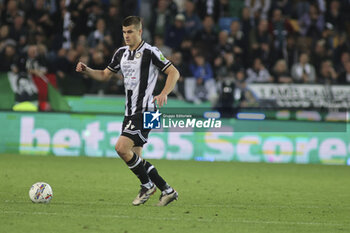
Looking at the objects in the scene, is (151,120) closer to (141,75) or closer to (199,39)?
(141,75)

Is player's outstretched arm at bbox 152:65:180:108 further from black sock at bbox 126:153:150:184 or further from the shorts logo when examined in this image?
black sock at bbox 126:153:150:184

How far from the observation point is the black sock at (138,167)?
8.48 meters

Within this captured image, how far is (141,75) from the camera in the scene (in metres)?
8.53

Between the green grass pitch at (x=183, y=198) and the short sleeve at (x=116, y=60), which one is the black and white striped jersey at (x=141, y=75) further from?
the green grass pitch at (x=183, y=198)

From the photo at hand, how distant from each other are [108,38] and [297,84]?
15.3ft

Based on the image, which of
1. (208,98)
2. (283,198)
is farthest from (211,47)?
(283,198)

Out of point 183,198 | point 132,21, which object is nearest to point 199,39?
point 183,198

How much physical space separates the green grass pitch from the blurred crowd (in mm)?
2314

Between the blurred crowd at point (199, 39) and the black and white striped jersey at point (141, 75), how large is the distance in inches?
296

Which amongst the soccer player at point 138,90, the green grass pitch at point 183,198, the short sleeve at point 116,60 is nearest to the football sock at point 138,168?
the soccer player at point 138,90

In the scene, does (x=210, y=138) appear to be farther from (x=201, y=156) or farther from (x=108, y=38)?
(x=108, y=38)

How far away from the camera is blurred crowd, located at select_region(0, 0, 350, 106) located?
54.9 ft

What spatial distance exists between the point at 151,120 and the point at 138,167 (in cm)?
57

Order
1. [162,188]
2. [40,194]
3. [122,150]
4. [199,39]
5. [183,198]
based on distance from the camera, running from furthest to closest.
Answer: [199,39] < [183,198] < [162,188] < [40,194] < [122,150]
